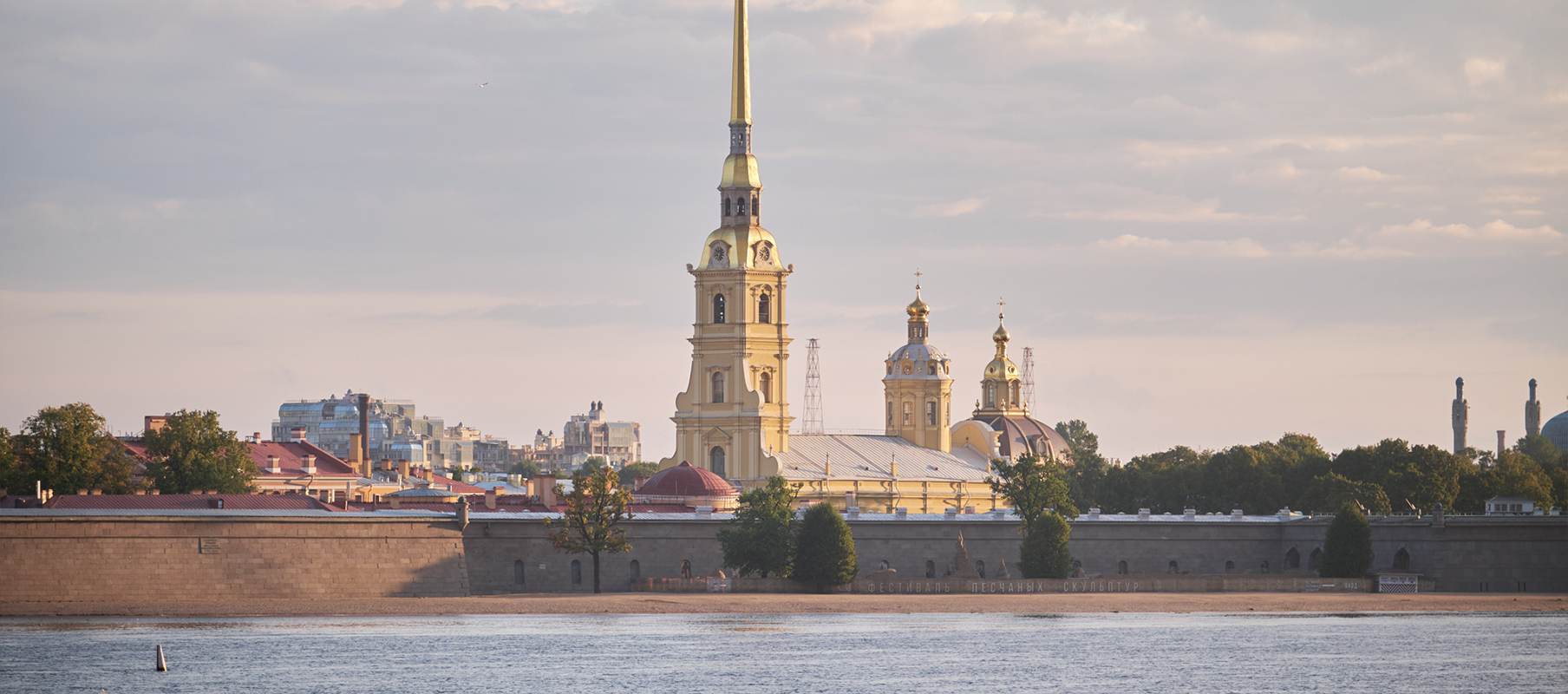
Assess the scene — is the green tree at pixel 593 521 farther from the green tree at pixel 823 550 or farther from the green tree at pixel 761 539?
the green tree at pixel 823 550

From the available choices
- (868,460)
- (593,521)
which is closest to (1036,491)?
(593,521)

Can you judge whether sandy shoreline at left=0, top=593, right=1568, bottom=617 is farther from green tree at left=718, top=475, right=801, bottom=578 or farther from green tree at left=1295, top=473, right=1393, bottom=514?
green tree at left=1295, top=473, right=1393, bottom=514

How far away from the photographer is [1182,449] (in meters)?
137

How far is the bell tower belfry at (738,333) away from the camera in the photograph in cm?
13200

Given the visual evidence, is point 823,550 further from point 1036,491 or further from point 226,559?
point 226,559

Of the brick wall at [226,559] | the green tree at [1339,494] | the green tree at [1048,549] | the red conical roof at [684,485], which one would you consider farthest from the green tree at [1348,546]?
the brick wall at [226,559]

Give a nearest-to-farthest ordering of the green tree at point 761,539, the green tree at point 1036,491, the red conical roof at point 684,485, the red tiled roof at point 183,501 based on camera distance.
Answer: the red tiled roof at point 183,501 < the green tree at point 761,539 < the green tree at point 1036,491 < the red conical roof at point 684,485

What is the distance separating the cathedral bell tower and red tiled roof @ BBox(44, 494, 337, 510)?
207 ft

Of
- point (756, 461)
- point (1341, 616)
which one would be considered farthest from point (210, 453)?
point (1341, 616)

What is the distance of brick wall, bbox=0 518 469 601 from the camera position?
81125 mm

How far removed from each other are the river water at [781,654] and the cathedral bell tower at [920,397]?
2399 inches

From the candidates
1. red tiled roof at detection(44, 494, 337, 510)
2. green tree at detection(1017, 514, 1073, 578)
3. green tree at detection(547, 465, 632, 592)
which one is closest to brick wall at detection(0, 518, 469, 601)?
red tiled roof at detection(44, 494, 337, 510)

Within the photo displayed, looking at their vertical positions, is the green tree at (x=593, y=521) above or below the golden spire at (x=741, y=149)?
below

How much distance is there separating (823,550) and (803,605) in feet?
16.7
